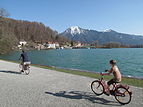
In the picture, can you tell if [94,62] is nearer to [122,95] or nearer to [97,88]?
[97,88]

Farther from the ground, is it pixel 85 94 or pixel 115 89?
pixel 115 89

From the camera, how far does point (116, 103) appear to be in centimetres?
641

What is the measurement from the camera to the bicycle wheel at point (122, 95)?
20.7 feet

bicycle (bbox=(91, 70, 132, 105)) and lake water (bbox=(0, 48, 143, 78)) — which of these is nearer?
bicycle (bbox=(91, 70, 132, 105))

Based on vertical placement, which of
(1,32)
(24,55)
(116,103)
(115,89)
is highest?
(1,32)

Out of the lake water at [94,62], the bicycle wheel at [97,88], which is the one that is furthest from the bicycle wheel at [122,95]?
the lake water at [94,62]

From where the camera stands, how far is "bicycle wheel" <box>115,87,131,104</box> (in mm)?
6296

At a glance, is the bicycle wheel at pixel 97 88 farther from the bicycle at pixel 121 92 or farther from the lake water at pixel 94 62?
the lake water at pixel 94 62

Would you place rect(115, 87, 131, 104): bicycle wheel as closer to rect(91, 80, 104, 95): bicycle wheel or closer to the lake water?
rect(91, 80, 104, 95): bicycle wheel

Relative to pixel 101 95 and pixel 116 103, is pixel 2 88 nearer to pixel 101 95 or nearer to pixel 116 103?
pixel 101 95

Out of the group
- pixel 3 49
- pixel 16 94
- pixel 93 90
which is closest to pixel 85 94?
pixel 93 90

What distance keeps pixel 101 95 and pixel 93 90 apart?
0.52m

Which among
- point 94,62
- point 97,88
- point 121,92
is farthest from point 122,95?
point 94,62

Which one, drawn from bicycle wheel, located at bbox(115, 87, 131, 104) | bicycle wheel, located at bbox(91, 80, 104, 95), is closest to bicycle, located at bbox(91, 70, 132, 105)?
bicycle wheel, located at bbox(115, 87, 131, 104)
